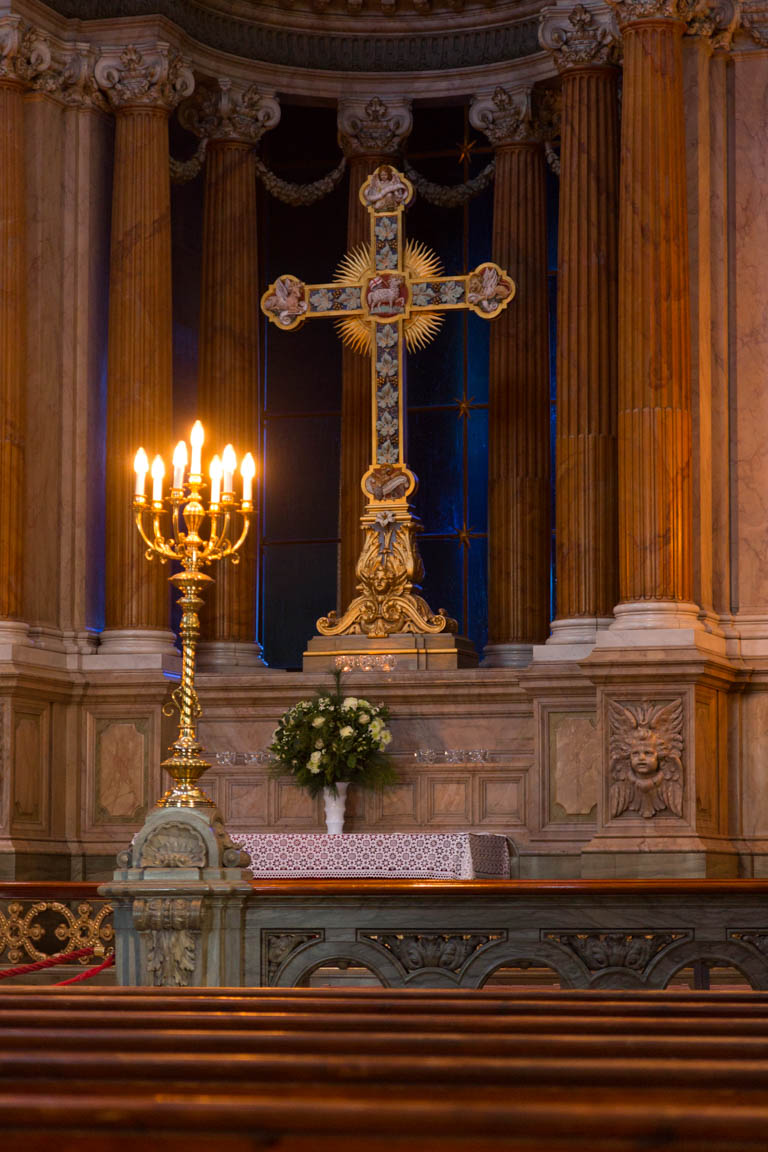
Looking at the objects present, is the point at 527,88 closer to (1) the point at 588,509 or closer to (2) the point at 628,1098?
(1) the point at 588,509

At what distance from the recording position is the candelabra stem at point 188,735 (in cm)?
988

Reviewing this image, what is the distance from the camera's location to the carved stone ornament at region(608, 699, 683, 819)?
13.9m

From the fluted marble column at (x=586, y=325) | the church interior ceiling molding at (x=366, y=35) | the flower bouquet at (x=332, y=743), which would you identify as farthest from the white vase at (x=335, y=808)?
the church interior ceiling molding at (x=366, y=35)

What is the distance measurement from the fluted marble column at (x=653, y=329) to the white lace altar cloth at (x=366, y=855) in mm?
2268

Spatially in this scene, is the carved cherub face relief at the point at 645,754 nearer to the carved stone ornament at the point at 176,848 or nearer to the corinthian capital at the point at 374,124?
the carved stone ornament at the point at 176,848

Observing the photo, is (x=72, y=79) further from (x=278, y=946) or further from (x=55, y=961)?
(x=278, y=946)

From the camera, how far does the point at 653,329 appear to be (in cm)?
1465

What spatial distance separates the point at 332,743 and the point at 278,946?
208 inches

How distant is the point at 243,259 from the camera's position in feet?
→ 58.2

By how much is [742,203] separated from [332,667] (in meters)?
4.96

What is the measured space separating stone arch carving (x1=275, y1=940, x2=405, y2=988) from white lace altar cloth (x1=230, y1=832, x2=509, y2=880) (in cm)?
362

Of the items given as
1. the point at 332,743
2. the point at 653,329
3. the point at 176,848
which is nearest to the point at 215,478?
the point at 176,848

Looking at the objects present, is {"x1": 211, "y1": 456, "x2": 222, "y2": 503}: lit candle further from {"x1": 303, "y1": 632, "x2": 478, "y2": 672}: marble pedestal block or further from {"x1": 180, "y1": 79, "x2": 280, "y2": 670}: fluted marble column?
{"x1": 180, "y1": 79, "x2": 280, "y2": 670}: fluted marble column

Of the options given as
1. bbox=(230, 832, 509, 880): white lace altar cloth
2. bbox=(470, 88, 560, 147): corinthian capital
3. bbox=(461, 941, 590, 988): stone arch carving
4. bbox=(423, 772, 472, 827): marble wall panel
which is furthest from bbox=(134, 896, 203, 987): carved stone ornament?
bbox=(470, 88, 560, 147): corinthian capital
